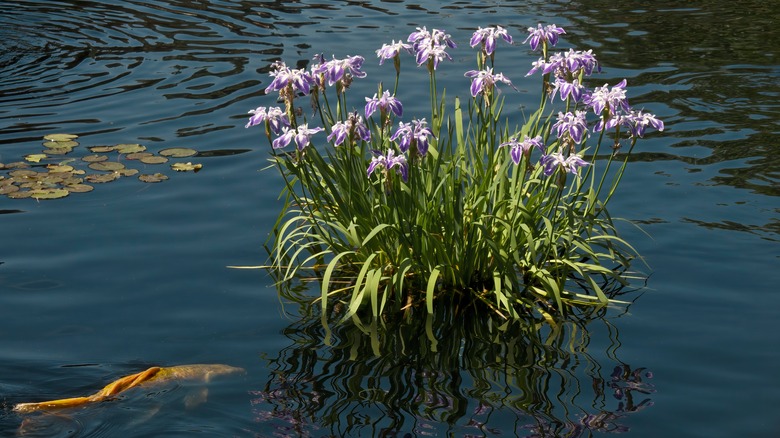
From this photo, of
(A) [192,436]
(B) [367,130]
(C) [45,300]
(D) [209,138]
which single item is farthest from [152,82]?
(A) [192,436]

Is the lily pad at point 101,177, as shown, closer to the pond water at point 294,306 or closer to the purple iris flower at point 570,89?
the pond water at point 294,306

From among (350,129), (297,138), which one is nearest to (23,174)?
(297,138)

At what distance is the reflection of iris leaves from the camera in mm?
7324

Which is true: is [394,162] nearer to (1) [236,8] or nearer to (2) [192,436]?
(2) [192,436]

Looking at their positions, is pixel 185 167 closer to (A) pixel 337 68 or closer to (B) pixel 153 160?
(B) pixel 153 160

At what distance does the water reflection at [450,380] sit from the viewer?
179 inches

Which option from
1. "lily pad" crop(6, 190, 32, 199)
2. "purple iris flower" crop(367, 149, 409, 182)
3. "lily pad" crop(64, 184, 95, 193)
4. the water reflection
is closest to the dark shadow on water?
the water reflection

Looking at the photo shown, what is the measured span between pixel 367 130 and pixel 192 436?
1.66m

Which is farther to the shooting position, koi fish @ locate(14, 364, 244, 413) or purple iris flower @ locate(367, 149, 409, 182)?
purple iris flower @ locate(367, 149, 409, 182)

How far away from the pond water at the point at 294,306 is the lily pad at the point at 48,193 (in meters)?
0.05

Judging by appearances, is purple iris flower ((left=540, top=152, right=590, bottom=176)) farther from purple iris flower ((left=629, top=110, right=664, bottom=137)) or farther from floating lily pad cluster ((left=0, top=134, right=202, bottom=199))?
floating lily pad cluster ((left=0, top=134, right=202, bottom=199))

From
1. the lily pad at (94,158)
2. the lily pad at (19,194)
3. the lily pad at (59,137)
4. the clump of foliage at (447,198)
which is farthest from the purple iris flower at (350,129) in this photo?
the lily pad at (59,137)

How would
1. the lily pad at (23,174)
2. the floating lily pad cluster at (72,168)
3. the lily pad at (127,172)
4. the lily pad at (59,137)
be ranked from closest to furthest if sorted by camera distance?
1. the floating lily pad cluster at (72,168)
2. the lily pad at (23,174)
3. the lily pad at (127,172)
4. the lily pad at (59,137)

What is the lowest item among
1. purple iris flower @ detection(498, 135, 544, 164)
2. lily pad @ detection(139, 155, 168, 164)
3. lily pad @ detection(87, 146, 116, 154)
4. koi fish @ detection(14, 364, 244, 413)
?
koi fish @ detection(14, 364, 244, 413)
